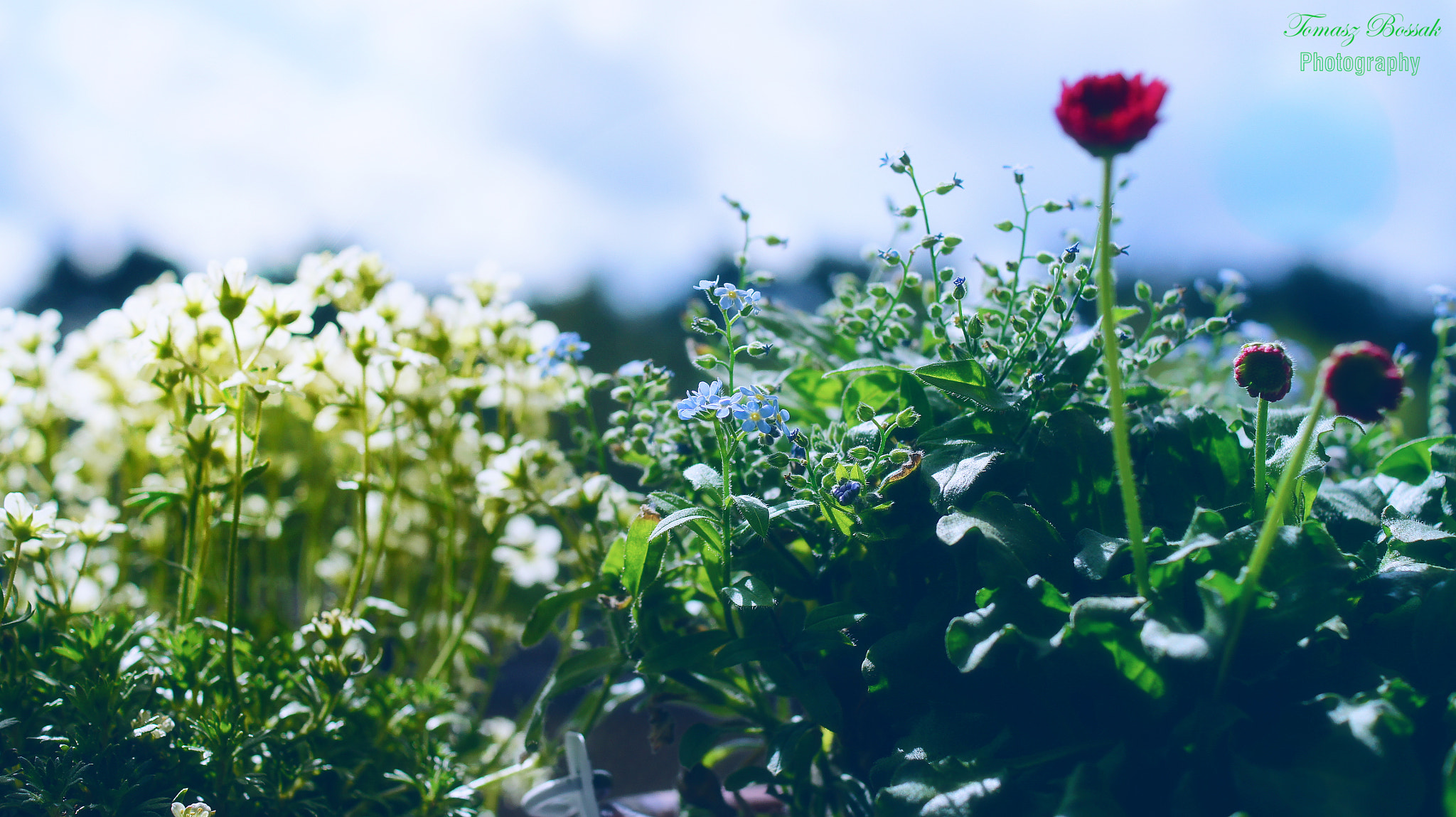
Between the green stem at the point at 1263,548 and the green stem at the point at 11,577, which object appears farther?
the green stem at the point at 11,577

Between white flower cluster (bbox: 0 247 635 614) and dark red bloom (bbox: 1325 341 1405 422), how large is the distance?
0.59 metres

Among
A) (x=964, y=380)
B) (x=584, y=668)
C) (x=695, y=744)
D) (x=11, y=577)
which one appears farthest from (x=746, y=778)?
(x=11, y=577)

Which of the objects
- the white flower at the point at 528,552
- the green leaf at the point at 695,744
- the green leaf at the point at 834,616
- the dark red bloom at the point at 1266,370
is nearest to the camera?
the dark red bloom at the point at 1266,370

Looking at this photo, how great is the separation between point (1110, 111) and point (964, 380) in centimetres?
24

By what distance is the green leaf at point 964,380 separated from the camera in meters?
0.67

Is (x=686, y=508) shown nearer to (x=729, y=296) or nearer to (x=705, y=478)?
(x=705, y=478)

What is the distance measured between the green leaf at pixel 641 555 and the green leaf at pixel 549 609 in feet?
0.30

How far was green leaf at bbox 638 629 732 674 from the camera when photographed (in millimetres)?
721

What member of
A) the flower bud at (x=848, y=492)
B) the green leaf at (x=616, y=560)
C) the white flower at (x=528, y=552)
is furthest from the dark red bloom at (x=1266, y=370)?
the white flower at (x=528, y=552)

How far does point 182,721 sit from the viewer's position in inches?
29.5

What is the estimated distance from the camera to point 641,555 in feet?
2.25

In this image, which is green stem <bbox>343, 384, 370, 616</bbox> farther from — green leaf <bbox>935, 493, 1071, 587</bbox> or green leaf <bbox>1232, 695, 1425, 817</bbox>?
green leaf <bbox>1232, 695, 1425, 817</bbox>

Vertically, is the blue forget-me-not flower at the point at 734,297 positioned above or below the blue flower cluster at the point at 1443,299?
above

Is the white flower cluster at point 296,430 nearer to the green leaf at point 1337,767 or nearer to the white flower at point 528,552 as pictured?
the white flower at point 528,552
